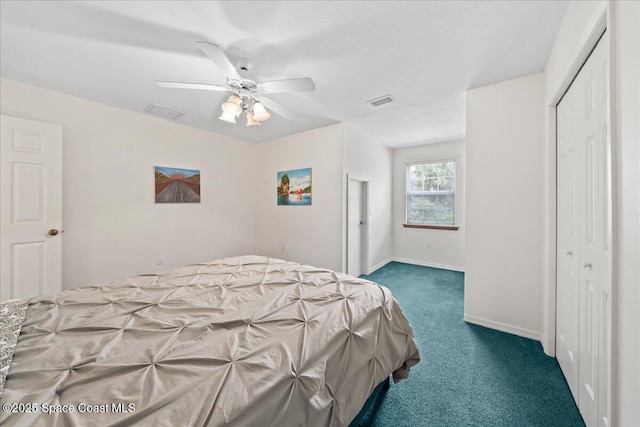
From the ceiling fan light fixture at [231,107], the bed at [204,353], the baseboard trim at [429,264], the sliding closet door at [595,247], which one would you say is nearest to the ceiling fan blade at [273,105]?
the ceiling fan light fixture at [231,107]

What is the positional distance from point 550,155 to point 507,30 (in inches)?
41.8

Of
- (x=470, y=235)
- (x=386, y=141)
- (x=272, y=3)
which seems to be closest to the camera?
(x=272, y=3)

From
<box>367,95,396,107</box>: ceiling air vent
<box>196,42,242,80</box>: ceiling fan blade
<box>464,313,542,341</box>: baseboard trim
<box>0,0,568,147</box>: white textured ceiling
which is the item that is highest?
<box>367,95,396,107</box>: ceiling air vent

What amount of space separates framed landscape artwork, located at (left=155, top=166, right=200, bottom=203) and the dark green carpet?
363 centimetres

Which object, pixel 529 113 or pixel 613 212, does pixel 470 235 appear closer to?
pixel 529 113

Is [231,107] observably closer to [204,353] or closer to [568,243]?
[204,353]

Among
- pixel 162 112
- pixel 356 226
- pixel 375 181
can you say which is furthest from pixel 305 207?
pixel 162 112

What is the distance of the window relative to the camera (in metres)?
4.80

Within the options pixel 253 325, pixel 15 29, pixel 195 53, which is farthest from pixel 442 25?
pixel 15 29

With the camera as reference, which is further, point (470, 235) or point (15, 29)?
point (470, 235)

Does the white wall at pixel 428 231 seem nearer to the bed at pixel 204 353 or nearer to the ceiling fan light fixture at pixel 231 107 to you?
the bed at pixel 204 353

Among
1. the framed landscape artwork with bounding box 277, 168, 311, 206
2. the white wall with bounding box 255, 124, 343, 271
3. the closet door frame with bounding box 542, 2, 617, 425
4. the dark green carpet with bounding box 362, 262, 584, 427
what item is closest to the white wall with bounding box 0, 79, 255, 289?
the white wall with bounding box 255, 124, 343, 271

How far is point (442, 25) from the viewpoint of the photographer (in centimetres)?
168

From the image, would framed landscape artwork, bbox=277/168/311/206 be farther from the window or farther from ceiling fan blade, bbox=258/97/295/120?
the window
